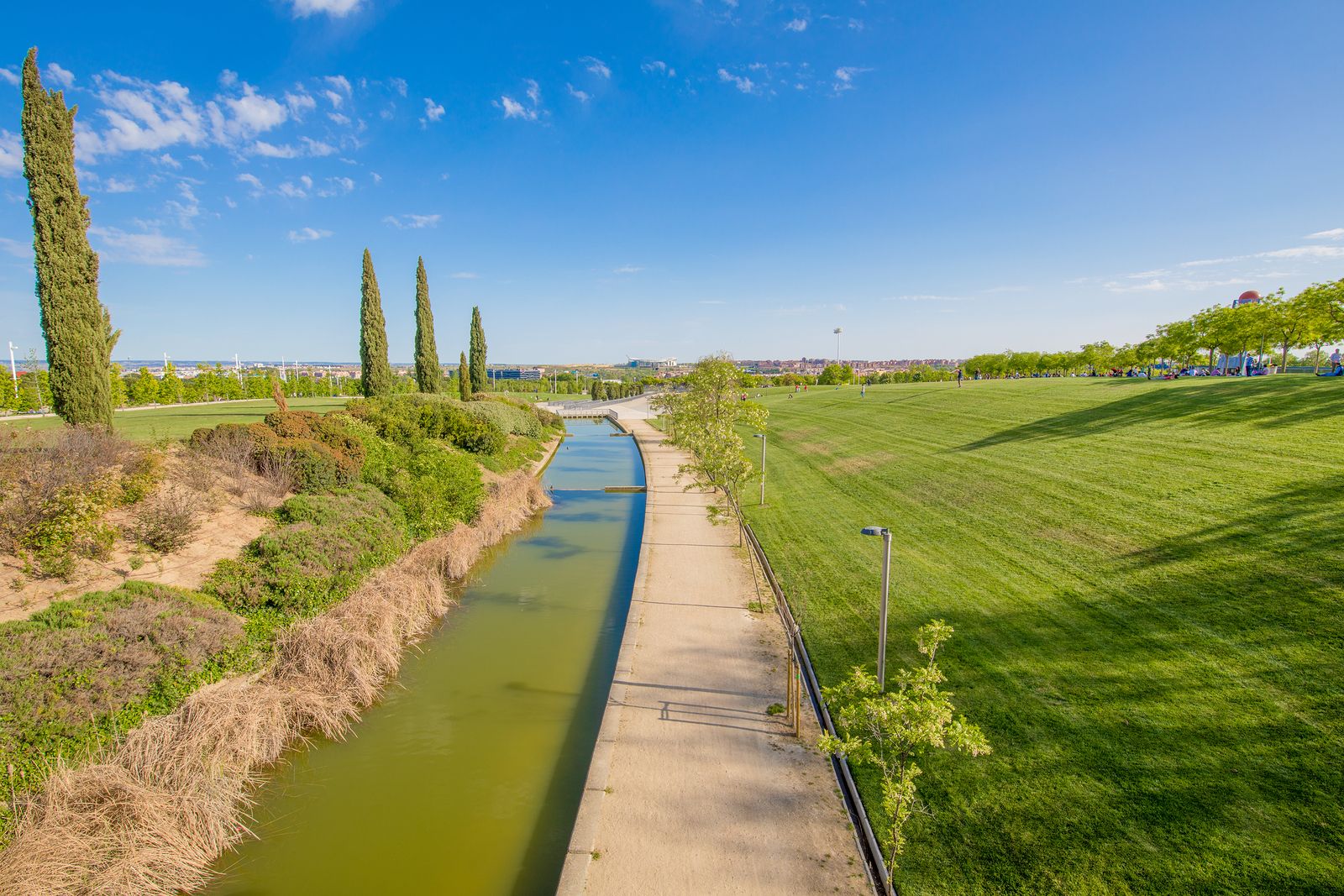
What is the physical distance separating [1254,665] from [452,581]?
15533 mm

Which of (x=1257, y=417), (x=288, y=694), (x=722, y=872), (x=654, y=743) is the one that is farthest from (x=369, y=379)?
(x=1257, y=417)

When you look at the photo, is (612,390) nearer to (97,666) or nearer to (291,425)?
(291,425)

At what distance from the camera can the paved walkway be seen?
5.43 metres

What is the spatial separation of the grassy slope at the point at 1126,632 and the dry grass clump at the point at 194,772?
25.5 feet

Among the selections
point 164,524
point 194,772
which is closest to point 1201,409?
point 194,772

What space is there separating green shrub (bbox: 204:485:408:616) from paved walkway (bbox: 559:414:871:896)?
21.0 ft

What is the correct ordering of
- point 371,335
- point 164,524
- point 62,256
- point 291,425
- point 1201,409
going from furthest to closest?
point 371,335, point 1201,409, point 291,425, point 62,256, point 164,524

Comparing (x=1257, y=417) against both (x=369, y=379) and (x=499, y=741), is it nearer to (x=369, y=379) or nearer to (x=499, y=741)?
(x=499, y=741)

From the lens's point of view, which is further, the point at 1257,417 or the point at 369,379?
the point at 369,379

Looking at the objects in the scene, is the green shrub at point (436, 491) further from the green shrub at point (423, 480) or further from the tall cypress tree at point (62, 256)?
the tall cypress tree at point (62, 256)

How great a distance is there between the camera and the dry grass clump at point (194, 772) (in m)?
5.37

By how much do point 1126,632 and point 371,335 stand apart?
33.7 m

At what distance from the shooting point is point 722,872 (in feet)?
17.7

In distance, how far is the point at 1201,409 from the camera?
17.2 metres
